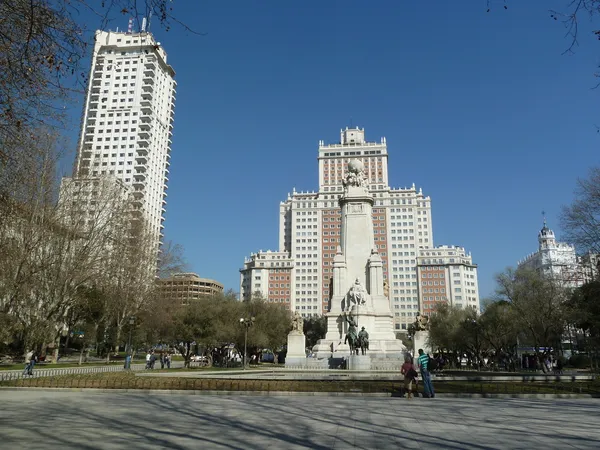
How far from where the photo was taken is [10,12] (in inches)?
285

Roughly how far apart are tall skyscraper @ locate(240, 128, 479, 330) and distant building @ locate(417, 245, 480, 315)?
0.80 metres

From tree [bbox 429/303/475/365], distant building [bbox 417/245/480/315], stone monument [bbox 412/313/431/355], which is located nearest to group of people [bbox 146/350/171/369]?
stone monument [bbox 412/313/431/355]

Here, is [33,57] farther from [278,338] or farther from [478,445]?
[278,338]

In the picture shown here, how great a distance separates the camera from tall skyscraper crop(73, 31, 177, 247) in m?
101

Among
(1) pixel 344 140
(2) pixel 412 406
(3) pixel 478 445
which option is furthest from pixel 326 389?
(1) pixel 344 140

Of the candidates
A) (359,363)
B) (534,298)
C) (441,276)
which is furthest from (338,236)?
(359,363)

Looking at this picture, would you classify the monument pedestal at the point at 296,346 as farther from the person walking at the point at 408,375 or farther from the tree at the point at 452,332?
the person walking at the point at 408,375

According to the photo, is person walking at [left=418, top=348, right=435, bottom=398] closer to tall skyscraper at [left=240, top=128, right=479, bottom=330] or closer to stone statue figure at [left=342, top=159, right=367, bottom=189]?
stone statue figure at [left=342, top=159, right=367, bottom=189]

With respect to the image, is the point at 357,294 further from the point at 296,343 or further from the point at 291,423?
the point at 291,423

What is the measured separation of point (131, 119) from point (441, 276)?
9362 centimetres

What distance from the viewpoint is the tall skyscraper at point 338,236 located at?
13062 centimetres

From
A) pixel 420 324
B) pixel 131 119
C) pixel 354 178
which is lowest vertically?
pixel 420 324

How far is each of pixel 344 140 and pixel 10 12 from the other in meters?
141

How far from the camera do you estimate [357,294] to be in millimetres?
41500
